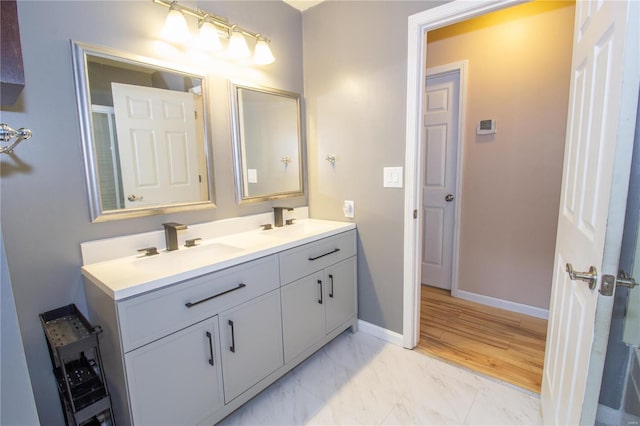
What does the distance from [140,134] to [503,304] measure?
9.48ft

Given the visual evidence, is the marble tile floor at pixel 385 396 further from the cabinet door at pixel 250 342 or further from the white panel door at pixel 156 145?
the white panel door at pixel 156 145

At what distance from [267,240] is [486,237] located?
1911 mm

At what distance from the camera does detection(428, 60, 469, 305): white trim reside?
2623 mm

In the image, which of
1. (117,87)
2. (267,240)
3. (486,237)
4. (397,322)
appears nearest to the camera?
(117,87)

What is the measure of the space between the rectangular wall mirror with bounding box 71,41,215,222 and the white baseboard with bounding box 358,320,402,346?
138cm

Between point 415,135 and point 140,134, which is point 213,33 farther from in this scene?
point 415,135

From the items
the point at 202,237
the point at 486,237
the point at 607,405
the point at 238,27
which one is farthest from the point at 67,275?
the point at 486,237

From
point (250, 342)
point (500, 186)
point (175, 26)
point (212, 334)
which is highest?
point (175, 26)

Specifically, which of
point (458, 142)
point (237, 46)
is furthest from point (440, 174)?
point (237, 46)

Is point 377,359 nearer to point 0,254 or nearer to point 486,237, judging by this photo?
point 486,237

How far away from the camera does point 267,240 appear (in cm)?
180

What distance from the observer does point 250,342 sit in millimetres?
1534

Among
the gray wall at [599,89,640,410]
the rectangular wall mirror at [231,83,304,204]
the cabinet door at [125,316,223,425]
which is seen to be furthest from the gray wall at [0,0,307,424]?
the gray wall at [599,89,640,410]

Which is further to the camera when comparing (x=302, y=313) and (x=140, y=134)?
(x=302, y=313)
